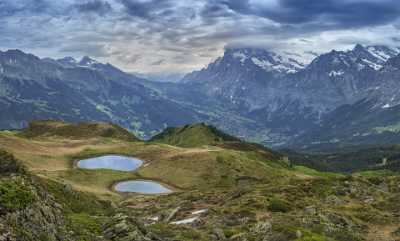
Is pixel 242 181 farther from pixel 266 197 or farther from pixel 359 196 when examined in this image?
pixel 266 197

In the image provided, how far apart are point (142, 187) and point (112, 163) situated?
38.1 metres

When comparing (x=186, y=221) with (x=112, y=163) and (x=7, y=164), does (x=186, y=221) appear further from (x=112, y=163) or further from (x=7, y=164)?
(x=112, y=163)

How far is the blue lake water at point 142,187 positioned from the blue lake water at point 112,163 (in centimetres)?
1830

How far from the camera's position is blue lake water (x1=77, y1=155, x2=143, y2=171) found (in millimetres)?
165750

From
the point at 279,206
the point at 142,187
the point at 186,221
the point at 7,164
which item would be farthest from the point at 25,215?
the point at 142,187

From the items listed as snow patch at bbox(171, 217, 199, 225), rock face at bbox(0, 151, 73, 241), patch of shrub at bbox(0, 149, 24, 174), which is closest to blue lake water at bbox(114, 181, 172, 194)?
snow patch at bbox(171, 217, 199, 225)

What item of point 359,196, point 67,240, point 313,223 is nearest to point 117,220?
point 67,240

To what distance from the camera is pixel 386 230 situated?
77.9 meters

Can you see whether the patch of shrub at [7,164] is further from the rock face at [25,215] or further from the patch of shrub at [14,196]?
the patch of shrub at [14,196]

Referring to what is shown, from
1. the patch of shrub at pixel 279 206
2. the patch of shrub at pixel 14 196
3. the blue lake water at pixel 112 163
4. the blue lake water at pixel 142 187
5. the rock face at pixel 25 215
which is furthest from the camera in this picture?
the blue lake water at pixel 112 163

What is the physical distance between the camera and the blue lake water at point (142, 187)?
13538 cm

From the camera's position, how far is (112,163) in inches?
6949

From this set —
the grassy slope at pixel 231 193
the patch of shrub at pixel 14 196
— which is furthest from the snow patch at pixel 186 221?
the patch of shrub at pixel 14 196

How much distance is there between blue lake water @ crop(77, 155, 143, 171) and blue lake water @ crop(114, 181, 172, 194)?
1830 cm
